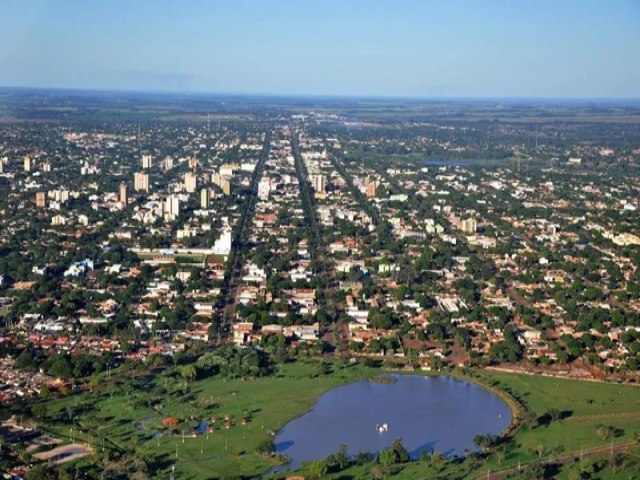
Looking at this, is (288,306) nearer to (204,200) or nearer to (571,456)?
(571,456)

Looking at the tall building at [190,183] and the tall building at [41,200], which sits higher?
the tall building at [190,183]

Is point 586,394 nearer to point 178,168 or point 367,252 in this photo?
point 367,252

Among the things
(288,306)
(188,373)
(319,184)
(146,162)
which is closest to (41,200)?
(319,184)

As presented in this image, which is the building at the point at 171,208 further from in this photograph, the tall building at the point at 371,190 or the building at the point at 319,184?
the tall building at the point at 371,190

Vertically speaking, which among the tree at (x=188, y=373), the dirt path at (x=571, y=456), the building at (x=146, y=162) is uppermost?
the building at (x=146, y=162)

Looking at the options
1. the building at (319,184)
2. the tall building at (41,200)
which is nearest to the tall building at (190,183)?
the building at (319,184)

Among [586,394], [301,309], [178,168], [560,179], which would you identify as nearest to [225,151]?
[178,168]
